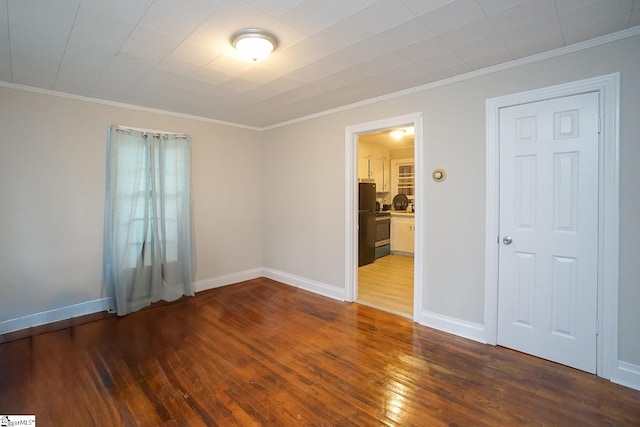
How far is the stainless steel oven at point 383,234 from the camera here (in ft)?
21.0

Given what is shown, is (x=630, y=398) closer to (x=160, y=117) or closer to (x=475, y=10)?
(x=475, y=10)

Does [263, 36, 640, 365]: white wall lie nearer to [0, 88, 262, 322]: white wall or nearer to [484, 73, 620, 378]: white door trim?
[484, 73, 620, 378]: white door trim

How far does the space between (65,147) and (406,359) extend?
4.20 meters

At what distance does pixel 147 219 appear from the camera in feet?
12.3

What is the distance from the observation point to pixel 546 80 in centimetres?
240

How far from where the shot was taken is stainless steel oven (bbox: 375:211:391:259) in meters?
6.39

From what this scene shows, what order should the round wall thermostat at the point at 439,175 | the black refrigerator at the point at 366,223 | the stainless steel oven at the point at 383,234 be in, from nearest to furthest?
the round wall thermostat at the point at 439,175
the black refrigerator at the point at 366,223
the stainless steel oven at the point at 383,234

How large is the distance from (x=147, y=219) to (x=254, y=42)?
8.99ft

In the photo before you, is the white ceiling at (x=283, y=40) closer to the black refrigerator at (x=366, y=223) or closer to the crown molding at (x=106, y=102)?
the crown molding at (x=106, y=102)

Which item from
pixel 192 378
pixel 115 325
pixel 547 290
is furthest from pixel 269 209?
pixel 547 290

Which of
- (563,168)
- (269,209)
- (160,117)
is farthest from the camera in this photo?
(269,209)

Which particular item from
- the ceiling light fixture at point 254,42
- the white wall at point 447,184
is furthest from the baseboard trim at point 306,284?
the ceiling light fixture at point 254,42

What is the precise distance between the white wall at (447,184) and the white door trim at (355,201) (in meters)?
0.07

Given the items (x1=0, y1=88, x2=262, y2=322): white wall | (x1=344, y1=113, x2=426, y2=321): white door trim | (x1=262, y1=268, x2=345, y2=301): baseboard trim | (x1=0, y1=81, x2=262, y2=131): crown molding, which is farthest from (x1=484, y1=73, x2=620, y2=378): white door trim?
(x1=0, y1=88, x2=262, y2=322): white wall
